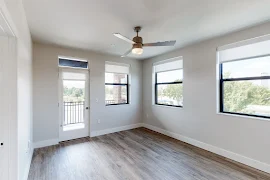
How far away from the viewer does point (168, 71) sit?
4.64m

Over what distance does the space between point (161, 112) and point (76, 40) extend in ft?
10.8

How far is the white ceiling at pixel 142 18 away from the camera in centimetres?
201

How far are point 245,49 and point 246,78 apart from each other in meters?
0.57

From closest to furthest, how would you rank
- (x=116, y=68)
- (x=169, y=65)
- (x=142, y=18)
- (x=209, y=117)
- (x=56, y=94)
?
(x=142, y=18) < (x=209, y=117) < (x=56, y=94) < (x=169, y=65) < (x=116, y=68)

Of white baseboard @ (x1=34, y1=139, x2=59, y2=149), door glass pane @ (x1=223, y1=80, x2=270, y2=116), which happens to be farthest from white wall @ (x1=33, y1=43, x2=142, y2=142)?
door glass pane @ (x1=223, y1=80, x2=270, y2=116)

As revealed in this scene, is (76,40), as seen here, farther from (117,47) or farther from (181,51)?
(181,51)

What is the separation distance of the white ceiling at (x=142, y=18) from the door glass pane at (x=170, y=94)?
157 centimetres

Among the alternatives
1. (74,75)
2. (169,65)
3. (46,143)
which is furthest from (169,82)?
(46,143)

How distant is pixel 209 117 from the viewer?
11.1 feet

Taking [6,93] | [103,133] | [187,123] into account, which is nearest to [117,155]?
[103,133]

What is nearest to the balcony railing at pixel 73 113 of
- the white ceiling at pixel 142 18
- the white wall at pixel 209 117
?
the white ceiling at pixel 142 18

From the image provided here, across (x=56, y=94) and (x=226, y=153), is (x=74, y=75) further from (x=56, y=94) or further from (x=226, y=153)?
(x=226, y=153)

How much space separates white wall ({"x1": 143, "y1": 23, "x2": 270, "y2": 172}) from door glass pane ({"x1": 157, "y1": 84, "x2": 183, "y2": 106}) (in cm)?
23

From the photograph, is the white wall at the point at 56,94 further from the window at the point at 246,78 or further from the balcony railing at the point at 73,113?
the window at the point at 246,78
